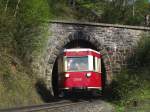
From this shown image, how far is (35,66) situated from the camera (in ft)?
120

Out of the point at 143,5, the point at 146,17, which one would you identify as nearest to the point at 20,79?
the point at 146,17

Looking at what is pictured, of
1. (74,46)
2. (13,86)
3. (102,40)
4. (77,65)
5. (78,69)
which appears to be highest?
(102,40)

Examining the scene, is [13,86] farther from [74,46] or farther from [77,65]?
[74,46]

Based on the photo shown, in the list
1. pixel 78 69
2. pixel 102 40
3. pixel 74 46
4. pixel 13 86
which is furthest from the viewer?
pixel 74 46

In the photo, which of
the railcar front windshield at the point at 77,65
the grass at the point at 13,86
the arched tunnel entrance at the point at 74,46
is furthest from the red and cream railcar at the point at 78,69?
the arched tunnel entrance at the point at 74,46

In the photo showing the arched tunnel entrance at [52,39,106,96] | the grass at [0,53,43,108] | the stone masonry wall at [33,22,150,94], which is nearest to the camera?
the grass at [0,53,43,108]

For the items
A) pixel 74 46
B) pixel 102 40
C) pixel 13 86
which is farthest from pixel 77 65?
pixel 74 46

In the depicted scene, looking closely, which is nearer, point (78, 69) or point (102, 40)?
point (78, 69)

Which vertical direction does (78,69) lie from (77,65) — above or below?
below

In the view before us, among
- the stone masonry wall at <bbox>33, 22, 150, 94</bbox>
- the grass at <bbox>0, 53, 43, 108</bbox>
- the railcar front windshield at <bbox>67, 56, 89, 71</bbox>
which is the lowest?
the grass at <bbox>0, 53, 43, 108</bbox>

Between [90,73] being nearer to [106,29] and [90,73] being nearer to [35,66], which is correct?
[35,66]

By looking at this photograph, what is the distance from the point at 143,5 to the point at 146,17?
330 inches

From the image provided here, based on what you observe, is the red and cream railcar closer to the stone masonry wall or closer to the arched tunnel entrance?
the stone masonry wall

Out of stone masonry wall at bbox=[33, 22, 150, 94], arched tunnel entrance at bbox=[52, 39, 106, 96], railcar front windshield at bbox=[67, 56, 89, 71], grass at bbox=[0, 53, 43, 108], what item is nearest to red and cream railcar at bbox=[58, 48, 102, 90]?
railcar front windshield at bbox=[67, 56, 89, 71]
